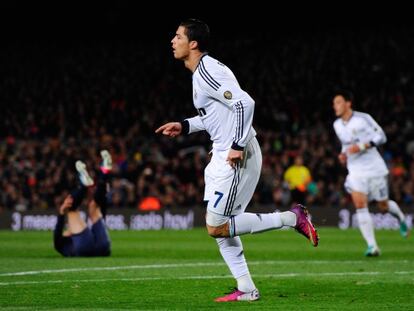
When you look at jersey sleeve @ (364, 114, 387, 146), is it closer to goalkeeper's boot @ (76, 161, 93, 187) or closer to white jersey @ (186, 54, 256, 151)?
goalkeeper's boot @ (76, 161, 93, 187)

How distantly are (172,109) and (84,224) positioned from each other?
63.7ft

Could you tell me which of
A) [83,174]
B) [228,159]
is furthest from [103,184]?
[228,159]

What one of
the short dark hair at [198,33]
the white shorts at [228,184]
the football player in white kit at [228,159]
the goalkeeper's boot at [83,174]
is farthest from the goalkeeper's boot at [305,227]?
the goalkeeper's boot at [83,174]

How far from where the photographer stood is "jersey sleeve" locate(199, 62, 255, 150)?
8.31 m

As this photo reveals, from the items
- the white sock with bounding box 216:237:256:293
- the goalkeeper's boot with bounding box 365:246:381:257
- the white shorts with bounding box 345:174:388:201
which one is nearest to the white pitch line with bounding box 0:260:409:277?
the goalkeeper's boot with bounding box 365:246:381:257

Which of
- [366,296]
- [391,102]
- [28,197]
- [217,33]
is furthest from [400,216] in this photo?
[217,33]

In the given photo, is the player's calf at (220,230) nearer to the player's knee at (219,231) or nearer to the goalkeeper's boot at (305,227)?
the player's knee at (219,231)

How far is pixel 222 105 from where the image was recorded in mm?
8672

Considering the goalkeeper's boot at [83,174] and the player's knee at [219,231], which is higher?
the goalkeeper's boot at [83,174]

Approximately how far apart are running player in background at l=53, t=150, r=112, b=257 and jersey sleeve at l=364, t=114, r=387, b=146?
436 centimetres

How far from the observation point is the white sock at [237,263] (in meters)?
8.70

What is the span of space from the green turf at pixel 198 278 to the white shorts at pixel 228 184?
0.83 m

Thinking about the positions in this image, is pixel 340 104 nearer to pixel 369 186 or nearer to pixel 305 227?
pixel 369 186

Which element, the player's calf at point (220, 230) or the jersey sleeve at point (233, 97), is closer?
the jersey sleeve at point (233, 97)
